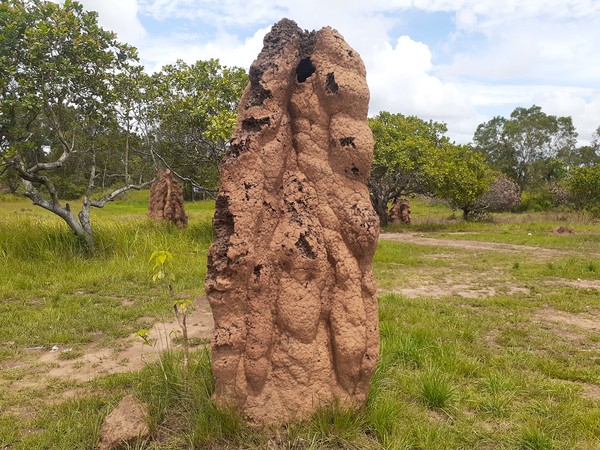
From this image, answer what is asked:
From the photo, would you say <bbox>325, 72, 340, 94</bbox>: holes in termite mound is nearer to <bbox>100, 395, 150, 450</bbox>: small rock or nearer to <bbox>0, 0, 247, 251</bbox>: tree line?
<bbox>100, 395, 150, 450</bbox>: small rock

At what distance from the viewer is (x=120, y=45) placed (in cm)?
1029

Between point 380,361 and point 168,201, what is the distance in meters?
12.8

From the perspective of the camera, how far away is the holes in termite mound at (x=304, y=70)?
150 inches

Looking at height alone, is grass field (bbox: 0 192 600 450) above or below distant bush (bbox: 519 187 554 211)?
below

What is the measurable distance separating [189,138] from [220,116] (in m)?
3.09

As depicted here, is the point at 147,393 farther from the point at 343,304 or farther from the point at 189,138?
the point at 189,138

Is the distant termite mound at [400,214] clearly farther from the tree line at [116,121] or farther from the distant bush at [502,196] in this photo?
the distant bush at [502,196]

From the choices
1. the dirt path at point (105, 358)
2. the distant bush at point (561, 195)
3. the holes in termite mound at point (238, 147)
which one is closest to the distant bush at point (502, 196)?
the distant bush at point (561, 195)

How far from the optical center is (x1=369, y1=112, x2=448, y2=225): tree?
19.4 meters

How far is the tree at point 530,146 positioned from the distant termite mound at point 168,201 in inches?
1388

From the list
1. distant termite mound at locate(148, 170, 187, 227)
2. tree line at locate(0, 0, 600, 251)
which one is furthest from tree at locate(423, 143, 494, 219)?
distant termite mound at locate(148, 170, 187, 227)

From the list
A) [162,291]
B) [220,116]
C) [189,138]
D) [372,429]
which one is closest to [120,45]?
[220,116]

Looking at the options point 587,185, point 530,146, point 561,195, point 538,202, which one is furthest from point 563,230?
point 530,146

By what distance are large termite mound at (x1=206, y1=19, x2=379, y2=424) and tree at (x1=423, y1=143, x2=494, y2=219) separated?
16.3 m
